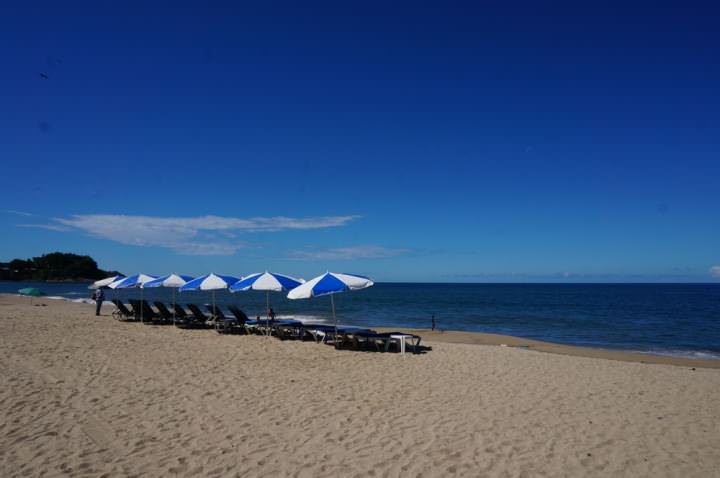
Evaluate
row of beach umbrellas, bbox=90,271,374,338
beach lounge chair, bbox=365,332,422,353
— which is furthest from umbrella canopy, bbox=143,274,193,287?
beach lounge chair, bbox=365,332,422,353

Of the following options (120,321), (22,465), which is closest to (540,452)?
(22,465)

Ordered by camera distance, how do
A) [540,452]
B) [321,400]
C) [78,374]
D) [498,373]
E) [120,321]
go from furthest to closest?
[120,321] → [498,373] → [78,374] → [321,400] → [540,452]

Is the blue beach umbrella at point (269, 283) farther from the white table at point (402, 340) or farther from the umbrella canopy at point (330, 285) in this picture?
the white table at point (402, 340)

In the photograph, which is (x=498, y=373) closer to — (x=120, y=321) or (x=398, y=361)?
(x=398, y=361)

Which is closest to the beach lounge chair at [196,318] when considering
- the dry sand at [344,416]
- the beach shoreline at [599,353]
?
the dry sand at [344,416]

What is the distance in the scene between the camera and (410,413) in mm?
6422

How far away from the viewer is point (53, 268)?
128875 millimetres

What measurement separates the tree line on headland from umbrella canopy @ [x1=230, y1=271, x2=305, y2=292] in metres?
139

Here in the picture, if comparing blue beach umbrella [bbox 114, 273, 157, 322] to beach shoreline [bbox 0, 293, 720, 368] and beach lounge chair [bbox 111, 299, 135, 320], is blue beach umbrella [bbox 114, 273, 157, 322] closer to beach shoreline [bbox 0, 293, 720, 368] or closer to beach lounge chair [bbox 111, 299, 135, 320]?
beach lounge chair [bbox 111, 299, 135, 320]

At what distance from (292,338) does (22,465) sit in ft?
32.4

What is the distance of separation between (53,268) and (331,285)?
145528 millimetres

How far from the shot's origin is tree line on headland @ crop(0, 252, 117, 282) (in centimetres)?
12888

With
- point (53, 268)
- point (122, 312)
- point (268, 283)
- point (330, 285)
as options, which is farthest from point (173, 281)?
point (53, 268)

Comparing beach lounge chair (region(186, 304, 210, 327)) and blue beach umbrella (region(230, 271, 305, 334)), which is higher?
blue beach umbrella (region(230, 271, 305, 334))
